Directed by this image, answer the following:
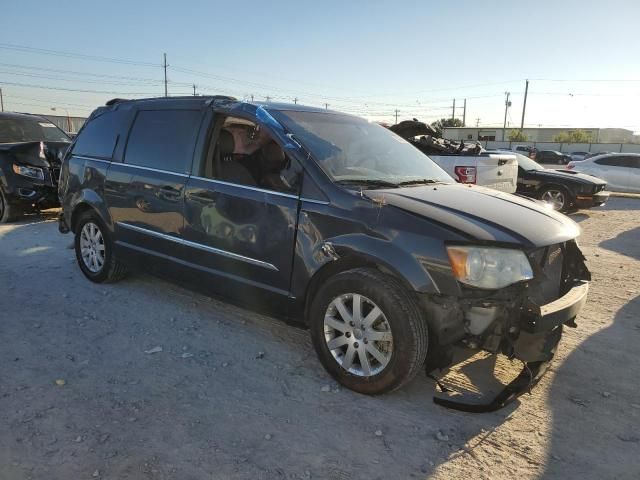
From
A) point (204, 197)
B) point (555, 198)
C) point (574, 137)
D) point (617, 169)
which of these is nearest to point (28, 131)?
point (204, 197)

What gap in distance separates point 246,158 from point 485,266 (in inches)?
81.9

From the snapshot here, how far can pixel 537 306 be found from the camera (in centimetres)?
291

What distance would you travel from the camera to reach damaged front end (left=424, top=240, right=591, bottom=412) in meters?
2.88

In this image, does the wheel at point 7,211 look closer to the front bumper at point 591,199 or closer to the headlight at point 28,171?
the headlight at point 28,171

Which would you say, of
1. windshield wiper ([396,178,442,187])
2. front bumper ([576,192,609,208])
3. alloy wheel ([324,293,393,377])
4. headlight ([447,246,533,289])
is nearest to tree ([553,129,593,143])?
front bumper ([576,192,609,208])

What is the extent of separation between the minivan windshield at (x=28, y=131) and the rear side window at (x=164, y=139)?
5791 mm

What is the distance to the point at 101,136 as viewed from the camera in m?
5.15

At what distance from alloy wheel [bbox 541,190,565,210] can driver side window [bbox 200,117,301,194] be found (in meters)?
9.92

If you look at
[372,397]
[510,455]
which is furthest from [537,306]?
[372,397]

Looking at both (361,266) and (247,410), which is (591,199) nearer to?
(361,266)

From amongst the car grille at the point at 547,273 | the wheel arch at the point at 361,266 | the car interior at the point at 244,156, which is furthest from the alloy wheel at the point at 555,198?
the wheel arch at the point at 361,266

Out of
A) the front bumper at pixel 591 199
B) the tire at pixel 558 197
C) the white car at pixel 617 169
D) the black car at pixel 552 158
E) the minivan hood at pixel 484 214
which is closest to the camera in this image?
the minivan hood at pixel 484 214

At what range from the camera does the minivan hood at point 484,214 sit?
2943 mm

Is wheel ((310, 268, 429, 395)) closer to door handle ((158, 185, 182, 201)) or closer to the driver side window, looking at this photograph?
the driver side window
